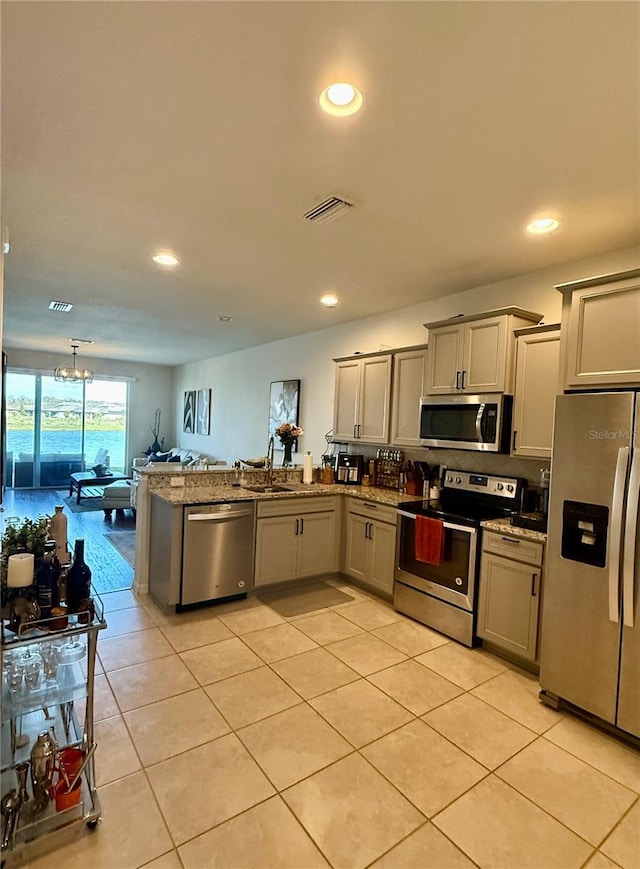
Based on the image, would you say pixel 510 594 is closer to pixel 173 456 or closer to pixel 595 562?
pixel 595 562

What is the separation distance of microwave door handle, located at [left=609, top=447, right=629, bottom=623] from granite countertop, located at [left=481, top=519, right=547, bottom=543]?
442mm

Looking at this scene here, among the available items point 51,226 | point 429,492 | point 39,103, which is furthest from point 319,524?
point 39,103

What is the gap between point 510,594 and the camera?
276 cm

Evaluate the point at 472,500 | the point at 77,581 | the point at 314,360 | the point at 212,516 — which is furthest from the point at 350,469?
the point at 77,581

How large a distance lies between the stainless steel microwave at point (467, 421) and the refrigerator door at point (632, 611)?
3.53ft

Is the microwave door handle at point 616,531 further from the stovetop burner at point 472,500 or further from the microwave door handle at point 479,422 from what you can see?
the microwave door handle at point 479,422

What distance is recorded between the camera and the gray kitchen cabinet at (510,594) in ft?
8.66

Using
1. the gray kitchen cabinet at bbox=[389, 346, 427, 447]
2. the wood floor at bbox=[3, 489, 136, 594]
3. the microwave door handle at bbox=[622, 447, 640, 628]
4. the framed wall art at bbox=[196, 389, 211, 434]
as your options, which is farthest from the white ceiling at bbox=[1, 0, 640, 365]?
the framed wall art at bbox=[196, 389, 211, 434]

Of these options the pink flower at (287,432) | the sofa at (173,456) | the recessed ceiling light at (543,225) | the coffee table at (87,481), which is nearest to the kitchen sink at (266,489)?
the pink flower at (287,432)

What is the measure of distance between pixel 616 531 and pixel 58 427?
9886mm

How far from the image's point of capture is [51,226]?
2908 mm

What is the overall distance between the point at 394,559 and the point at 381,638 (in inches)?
25.9

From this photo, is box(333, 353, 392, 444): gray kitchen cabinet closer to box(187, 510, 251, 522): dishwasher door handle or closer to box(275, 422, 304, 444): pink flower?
box(275, 422, 304, 444): pink flower

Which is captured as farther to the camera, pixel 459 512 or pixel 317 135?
pixel 459 512
